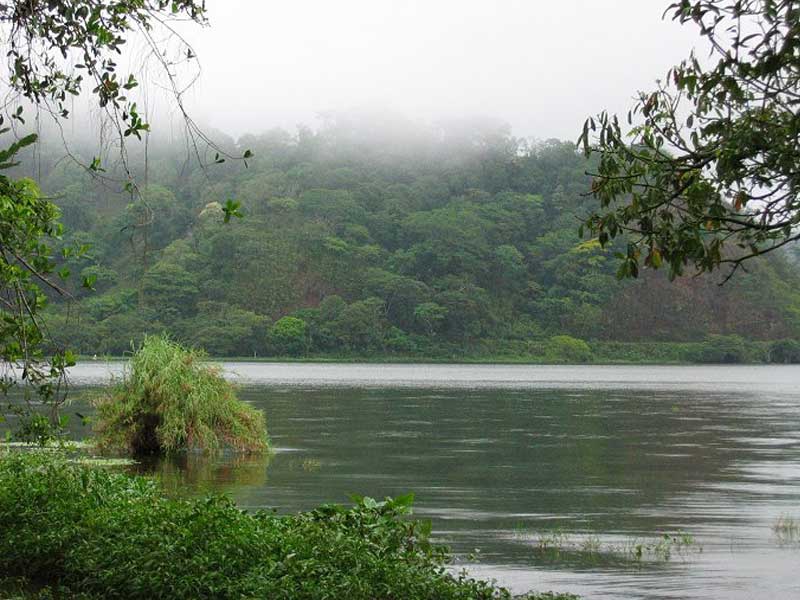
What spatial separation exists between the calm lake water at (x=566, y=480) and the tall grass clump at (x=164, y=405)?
1232 millimetres

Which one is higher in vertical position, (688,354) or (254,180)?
(254,180)

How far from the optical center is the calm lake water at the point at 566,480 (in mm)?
17172

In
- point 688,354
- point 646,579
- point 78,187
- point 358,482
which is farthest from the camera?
point 688,354

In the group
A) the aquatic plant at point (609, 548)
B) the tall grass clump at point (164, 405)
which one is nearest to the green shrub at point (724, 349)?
the tall grass clump at point (164, 405)

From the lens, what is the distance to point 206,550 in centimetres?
1088

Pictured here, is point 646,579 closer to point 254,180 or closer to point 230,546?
point 230,546

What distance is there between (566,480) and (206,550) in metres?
18.8

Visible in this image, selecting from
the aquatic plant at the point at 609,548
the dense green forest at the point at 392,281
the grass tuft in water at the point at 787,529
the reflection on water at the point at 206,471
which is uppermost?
the dense green forest at the point at 392,281

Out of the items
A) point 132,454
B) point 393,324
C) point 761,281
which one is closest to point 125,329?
point 393,324

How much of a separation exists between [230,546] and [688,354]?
146047 millimetres

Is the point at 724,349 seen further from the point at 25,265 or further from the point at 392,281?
the point at 25,265

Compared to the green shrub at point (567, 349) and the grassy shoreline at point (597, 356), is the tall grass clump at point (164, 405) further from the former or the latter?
the green shrub at point (567, 349)

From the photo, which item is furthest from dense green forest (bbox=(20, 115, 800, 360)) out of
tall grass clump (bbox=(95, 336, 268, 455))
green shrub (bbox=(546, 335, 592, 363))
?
tall grass clump (bbox=(95, 336, 268, 455))

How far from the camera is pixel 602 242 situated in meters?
8.30
